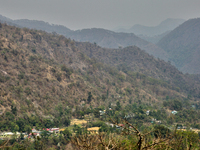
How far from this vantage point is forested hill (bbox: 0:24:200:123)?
42634 mm

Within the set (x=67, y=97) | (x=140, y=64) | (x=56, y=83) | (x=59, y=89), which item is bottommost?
(x=67, y=97)

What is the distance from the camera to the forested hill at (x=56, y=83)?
4263cm

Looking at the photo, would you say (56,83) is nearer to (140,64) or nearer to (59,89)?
(59,89)

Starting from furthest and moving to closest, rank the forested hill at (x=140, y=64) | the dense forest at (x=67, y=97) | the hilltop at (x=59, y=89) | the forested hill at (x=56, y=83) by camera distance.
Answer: the forested hill at (x=140, y=64)
the forested hill at (x=56, y=83)
the hilltop at (x=59, y=89)
the dense forest at (x=67, y=97)

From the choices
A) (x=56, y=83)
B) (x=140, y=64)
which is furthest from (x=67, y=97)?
(x=140, y=64)

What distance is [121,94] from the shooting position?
7394 centimetres

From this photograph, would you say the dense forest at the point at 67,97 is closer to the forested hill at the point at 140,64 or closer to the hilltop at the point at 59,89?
the hilltop at the point at 59,89

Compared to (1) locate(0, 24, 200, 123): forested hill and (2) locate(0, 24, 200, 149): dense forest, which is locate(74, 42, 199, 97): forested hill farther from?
(2) locate(0, 24, 200, 149): dense forest

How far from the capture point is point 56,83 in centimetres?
5344

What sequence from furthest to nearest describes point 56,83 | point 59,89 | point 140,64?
1. point 140,64
2. point 56,83
3. point 59,89

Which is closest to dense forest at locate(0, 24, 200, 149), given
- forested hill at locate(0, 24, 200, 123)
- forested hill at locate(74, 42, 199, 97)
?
forested hill at locate(0, 24, 200, 123)

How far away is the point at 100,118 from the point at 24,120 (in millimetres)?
17674

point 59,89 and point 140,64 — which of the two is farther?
point 140,64

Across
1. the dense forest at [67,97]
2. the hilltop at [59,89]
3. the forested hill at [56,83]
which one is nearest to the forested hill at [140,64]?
the forested hill at [56,83]
